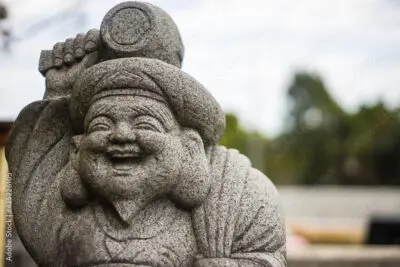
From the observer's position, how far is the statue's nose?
3081 millimetres

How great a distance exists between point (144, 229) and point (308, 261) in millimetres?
4554

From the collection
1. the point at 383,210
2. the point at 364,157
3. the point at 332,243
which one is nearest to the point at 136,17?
the point at 332,243

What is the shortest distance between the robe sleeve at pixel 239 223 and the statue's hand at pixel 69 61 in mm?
1050

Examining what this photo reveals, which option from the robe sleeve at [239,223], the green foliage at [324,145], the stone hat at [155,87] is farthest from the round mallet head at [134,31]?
the green foliage at [324,145]

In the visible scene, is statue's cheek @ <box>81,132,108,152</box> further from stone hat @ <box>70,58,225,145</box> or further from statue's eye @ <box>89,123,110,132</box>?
stone hat @ <box>70,58,225,145</box>

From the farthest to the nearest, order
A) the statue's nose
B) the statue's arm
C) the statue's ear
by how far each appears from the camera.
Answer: the statue's ear
the statue's arm
the statue's nose

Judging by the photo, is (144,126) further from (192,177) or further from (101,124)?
(192,177)

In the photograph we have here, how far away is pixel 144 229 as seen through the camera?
124 inches

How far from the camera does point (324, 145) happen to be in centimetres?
3391

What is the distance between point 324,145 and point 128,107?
3174cm

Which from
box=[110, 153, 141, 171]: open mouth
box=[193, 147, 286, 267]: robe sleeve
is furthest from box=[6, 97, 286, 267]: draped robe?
box=[110, 153, 141, 171]: open mouth

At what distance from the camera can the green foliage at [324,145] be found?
3028 centimetres

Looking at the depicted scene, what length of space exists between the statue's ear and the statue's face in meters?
0.13

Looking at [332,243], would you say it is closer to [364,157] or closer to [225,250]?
[225,250]
